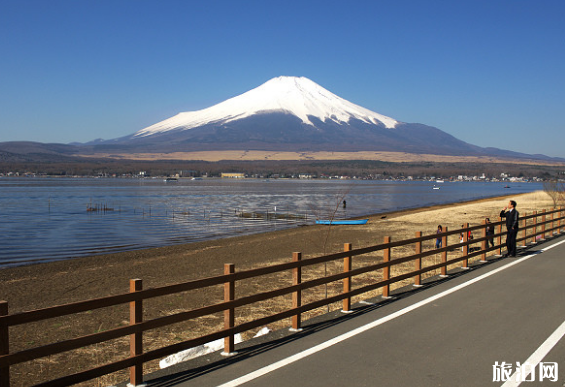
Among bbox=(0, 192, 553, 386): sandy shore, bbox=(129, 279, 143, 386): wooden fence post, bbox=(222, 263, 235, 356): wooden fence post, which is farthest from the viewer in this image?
bbox=(0, 192, 553, 386): sandy shore

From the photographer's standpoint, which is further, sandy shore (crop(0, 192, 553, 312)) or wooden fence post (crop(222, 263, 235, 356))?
sandy shore (crop(0, 192, 553, 312))

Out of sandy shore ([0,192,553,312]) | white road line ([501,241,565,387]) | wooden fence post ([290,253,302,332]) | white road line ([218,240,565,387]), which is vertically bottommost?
sandy shore ([0,192,553,312])

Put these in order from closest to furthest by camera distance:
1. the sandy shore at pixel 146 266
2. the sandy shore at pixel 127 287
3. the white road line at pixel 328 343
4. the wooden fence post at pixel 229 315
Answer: the white road line at pixel 328 343 < the wooden fence post at pixel 229 315 < the sandy shore at pixel 127 287 < the sandy shore at pixel 146 266

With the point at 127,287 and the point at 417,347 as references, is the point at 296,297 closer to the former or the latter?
the point at 417,347

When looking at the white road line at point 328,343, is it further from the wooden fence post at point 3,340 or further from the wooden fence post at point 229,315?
the wooden fence post at point 3,340

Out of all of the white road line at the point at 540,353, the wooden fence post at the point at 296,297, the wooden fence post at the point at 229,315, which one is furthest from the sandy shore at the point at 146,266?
the wooden fence post at the point at 229,315

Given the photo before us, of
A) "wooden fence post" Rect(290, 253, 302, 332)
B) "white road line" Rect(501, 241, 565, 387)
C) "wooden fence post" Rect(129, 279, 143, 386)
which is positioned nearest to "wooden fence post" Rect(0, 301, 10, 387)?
"wooden fence post" Rect(129, 279, 143, 386)

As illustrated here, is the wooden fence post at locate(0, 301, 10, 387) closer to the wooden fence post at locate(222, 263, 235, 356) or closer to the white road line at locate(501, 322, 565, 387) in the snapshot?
the wooden fence post at locate(222, 263, 235, 356)

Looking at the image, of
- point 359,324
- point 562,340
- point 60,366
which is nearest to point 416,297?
point 359,324

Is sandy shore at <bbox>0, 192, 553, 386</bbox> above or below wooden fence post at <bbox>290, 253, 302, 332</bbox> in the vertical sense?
below

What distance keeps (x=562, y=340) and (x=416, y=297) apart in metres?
3.03

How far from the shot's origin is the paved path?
233 inches

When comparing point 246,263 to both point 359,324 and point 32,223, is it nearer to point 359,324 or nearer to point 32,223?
point 359,324

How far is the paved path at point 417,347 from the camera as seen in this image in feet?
19.4
